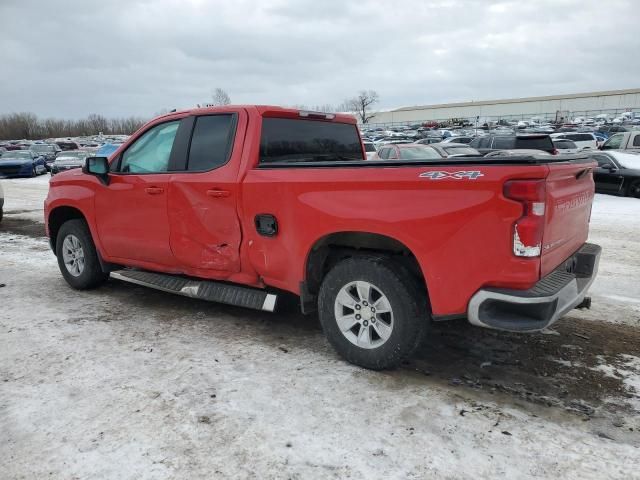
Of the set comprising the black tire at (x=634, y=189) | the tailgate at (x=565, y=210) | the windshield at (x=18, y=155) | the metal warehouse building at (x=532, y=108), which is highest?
the tailgate at (x=565, y=210)

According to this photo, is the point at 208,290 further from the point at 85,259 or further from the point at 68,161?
the point at 68,161

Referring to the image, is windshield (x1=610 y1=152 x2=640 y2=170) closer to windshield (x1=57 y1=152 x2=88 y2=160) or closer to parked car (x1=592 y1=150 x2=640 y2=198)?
parked car (x1=592 y1=150 x2=640 y2=198)

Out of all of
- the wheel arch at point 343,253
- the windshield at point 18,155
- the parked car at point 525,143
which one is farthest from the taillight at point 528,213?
the windshield at point 18,155

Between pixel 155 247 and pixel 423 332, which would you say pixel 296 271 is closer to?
pixel 423 332

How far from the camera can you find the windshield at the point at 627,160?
44.4ft

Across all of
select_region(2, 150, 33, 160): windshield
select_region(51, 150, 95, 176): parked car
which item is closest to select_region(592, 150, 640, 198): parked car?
select_region(51, 150, 95, 176): parked car

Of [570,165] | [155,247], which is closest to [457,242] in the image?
[570,165]

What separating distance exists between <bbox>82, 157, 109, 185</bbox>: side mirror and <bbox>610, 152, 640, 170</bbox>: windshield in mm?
13189

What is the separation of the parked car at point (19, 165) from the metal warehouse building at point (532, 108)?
278ft

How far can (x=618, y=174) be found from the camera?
13.5 meters

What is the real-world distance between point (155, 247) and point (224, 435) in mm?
2471

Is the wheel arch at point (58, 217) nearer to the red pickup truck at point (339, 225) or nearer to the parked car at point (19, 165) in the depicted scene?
the red pickup truck at point (339, 225)

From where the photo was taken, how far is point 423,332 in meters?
3.50

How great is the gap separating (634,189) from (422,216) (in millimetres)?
12695
